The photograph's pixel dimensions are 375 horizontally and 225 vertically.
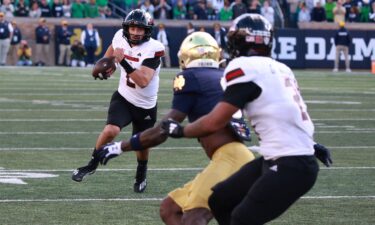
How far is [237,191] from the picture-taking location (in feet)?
19.2

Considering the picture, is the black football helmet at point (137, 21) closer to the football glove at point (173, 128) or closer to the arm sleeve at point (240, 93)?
the football glove at point (173, 128)

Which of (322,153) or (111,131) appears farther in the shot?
(111,131)

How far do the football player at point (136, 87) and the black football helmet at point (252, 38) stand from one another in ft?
10.9

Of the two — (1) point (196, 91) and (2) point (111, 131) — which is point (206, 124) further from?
(2) point (111, 131)

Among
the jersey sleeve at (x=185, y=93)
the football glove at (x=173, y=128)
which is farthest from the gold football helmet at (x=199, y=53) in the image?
the football glove at (x=173, y=128)

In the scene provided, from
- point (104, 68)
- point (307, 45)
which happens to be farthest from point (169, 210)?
point (307, 45)

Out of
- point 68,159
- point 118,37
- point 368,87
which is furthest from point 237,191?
point 368,87

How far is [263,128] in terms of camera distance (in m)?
5.77

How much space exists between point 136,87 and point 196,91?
11.1 feet

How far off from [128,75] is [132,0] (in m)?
25.5

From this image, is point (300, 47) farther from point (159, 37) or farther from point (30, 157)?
point (30, 157)

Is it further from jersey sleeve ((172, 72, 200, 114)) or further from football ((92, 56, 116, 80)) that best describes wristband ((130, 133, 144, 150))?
football ((92, 56, 116, 80))

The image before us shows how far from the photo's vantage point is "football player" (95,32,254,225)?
6.23 meters

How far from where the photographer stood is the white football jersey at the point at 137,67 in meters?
9.62
